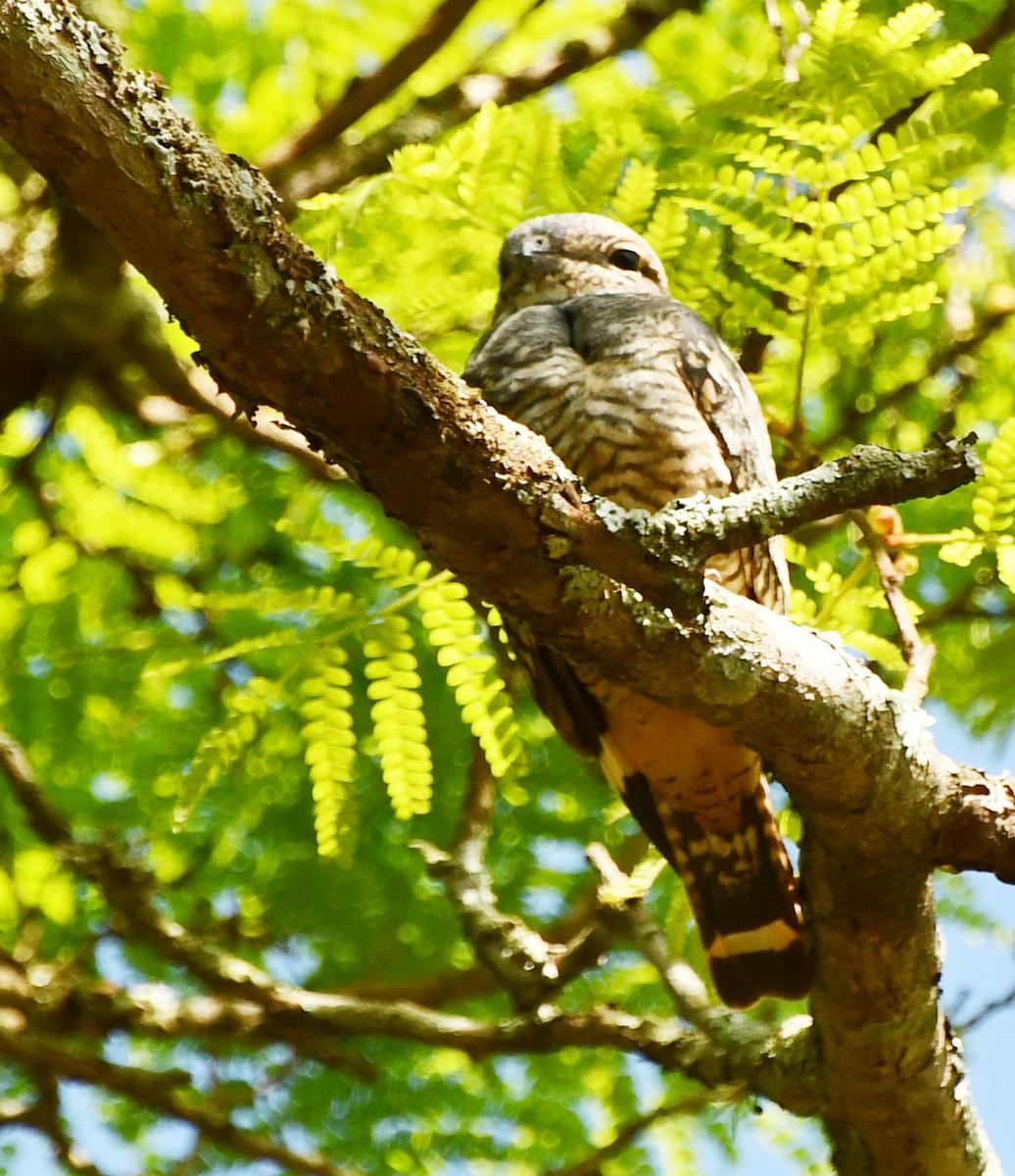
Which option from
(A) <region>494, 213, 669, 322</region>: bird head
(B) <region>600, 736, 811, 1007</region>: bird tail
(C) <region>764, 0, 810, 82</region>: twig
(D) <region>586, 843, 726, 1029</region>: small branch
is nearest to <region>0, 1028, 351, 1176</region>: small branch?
(D) <region>586, 843, 726, 1029</region>: small branch

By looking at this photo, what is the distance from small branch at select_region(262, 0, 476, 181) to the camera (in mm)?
4039

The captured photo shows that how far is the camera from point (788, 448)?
3195 millimetres

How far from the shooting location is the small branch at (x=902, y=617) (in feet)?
8.61

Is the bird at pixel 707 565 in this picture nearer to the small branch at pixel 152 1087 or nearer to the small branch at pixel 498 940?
the small branch at pixel 498 940

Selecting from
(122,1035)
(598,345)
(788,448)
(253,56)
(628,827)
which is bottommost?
(122,1035)

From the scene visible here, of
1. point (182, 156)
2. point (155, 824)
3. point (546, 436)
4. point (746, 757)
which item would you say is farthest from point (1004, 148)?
point (155, 824)

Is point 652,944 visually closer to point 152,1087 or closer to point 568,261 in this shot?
point 152,1087

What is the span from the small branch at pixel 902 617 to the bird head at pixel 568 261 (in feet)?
3.71

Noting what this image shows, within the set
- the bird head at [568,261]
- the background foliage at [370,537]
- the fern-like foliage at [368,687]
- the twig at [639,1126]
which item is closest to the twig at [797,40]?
the background foliage at [370,537]

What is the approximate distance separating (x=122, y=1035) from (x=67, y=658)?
3.79 ft

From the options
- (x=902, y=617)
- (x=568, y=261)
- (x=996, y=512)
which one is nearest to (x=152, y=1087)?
(x=902, y=617)

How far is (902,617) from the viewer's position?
2.76 metres

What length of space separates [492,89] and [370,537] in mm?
1728

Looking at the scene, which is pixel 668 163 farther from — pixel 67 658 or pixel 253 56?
pixel 67 658
